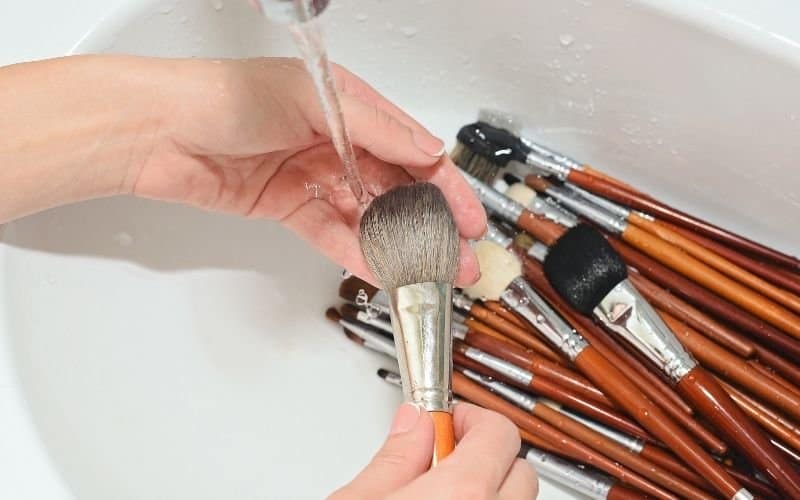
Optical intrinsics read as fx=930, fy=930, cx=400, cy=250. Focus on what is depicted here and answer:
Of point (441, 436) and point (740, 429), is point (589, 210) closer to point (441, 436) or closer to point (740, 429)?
point (740, 429)

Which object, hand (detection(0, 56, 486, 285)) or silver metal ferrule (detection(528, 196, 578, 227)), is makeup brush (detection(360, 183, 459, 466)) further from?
silver metal ferrule (detection(528, 196, 578, 227))

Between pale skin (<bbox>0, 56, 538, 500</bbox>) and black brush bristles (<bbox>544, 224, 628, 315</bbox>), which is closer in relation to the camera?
pale skin (<bbox>0, 56, 538, 500</bbox>)

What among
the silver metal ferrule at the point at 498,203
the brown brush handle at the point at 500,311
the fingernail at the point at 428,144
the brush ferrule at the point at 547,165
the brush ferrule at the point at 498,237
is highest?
the fingernail at the point at 428,144

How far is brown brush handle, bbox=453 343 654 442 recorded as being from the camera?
2.44ft

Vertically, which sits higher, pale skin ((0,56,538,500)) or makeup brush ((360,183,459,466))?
pale skin ((0,56,538,500))

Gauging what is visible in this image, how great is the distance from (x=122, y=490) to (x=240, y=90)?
29 cm

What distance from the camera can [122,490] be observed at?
65cm

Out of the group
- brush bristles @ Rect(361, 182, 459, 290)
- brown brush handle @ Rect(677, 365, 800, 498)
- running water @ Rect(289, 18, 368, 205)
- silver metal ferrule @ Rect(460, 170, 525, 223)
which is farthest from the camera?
silver metal ferrule @ Rect(460, 170, 525, 223)

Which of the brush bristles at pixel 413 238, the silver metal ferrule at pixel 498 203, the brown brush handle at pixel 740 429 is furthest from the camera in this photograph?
the silver metal ferrule at pixel 498 203

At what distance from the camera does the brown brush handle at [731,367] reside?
0.73 metres

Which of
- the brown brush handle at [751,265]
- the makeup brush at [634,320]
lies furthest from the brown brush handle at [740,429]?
the brown brush handle at [751,265]

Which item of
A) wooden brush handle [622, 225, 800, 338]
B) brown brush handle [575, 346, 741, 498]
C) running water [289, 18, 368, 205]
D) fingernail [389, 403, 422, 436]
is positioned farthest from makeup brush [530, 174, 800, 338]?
fingernail [389, 403, 422, 436]

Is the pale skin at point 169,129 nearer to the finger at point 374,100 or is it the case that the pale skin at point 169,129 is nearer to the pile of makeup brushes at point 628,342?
the finger at point 374,100

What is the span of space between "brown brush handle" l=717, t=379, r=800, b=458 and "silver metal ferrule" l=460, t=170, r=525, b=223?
0.21 metres
